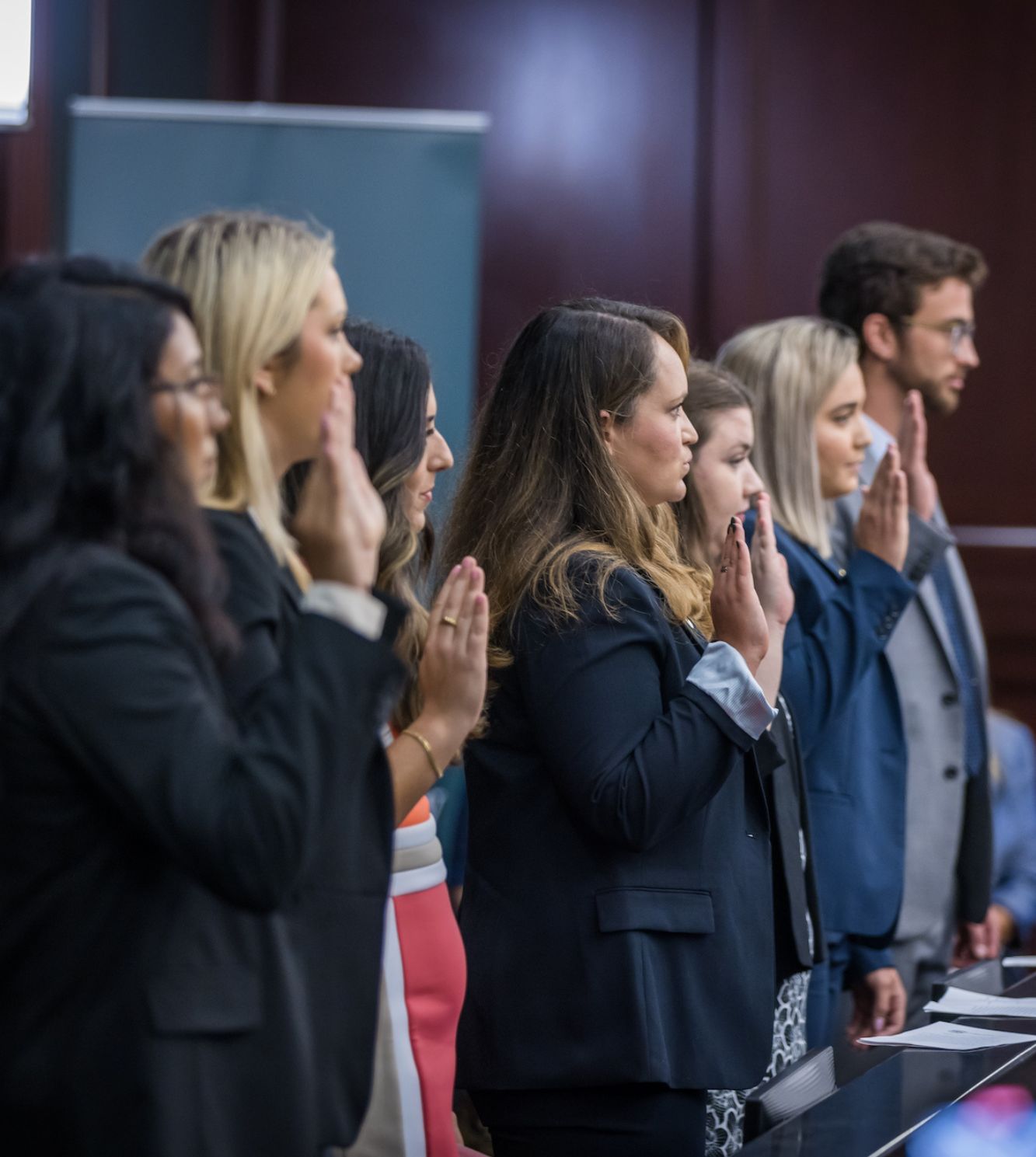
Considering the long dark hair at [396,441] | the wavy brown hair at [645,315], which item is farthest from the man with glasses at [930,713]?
the long dark hair at [396,441]

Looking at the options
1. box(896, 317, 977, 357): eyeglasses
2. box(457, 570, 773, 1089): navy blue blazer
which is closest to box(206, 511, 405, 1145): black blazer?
box(457, 570, 773, 1089): navy blue blazer

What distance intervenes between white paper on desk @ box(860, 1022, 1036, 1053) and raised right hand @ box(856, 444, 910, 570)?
755mm

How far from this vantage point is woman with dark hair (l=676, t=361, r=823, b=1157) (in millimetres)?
1797

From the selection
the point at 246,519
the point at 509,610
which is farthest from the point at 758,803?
the point at 246,519

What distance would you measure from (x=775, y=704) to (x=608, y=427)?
0.40 meters

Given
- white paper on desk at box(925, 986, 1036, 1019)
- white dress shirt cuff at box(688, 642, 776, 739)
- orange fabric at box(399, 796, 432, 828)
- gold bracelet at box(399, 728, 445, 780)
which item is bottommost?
white paper on desk at box(925, 986, 1036, 1019)

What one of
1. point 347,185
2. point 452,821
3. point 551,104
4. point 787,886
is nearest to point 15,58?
point 347,185

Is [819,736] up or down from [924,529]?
down

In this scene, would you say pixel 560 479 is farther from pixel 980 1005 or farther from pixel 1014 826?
pixel 1014 826

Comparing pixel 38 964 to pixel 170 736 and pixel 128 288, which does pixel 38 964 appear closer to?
pixel 170 736

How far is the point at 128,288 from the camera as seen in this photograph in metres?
1.13

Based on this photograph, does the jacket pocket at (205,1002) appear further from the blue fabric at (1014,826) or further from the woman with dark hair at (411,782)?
the blue fabric at (1014,826)

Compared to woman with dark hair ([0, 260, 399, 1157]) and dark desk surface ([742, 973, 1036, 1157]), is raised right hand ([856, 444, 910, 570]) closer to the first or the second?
dark desk surface ([742, 973, 1036, 1157])

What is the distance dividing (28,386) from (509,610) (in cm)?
74
